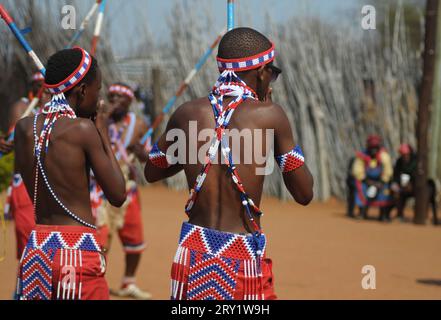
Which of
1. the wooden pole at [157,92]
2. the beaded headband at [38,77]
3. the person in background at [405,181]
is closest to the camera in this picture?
the beaded headband at [38,77]

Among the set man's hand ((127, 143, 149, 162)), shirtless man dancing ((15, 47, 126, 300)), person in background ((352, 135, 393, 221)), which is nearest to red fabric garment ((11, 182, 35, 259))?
man's hand ((127, 143, 149, 162))

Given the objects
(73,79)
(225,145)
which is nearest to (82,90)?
(73,79)

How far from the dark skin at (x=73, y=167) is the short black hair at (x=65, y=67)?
6 cm

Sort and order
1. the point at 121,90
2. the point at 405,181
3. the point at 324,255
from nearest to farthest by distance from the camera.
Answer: the point at 121,90 → the point at 324,255 → the point at 405,181

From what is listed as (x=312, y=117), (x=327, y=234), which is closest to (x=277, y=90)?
(x=312, y=117)

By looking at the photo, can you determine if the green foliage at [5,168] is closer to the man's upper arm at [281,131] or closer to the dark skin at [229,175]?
the dark skin at [229,175]

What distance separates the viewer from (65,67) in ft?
12.3

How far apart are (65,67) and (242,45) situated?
2.70 ft

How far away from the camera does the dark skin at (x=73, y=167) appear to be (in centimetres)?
362

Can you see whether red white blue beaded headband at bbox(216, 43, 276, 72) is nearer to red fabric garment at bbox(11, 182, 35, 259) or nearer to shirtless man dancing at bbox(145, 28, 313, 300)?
shirtless man dancing at bbox(145, 28, 313, 300)

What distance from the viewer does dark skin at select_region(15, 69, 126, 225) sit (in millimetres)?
3615

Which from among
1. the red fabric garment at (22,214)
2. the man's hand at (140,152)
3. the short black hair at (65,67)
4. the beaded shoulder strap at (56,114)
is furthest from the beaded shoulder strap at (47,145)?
the man's hand at (140,152)

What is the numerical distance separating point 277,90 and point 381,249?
548 cm

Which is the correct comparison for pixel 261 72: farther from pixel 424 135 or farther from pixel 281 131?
pixel 424 135
